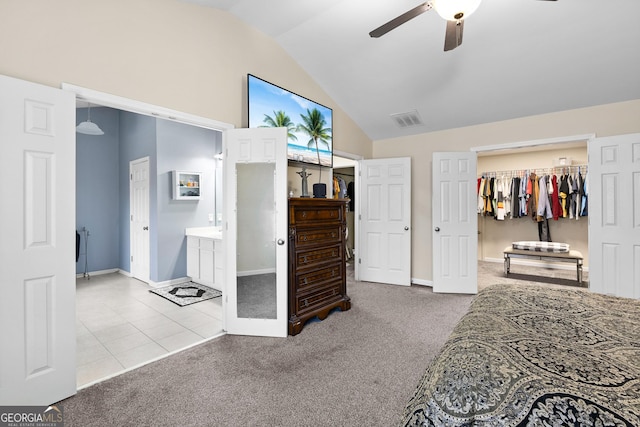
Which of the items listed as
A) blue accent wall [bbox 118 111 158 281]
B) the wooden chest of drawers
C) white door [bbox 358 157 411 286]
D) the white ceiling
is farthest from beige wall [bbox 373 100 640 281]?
blue accent wall [bbox 118 111 158 281]

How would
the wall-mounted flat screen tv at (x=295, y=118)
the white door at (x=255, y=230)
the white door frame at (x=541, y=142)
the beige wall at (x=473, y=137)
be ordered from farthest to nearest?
the white door frame at (x=541, y=142), the beige wall at (x=473, y=137), the wall-mounted flat screen tv at (x=295, y=118), the white door at (x=255, y=230)

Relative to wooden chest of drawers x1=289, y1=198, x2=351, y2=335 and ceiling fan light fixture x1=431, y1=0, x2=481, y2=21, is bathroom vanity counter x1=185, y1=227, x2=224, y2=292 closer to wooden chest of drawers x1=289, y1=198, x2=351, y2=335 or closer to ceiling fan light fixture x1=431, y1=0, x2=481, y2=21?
wooden chest of drawers x1=289, y1=198, x2=351, y2=335

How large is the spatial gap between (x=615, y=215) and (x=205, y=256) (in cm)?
541

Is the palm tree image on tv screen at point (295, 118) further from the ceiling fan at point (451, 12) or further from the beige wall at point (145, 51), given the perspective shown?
the ceiling fan at point (451, 12)

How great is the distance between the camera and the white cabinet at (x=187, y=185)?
4609 millimetres

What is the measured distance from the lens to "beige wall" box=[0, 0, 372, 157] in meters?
1.81

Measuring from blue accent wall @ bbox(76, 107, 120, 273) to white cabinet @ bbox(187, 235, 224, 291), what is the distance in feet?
6.40

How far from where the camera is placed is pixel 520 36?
2848 mm

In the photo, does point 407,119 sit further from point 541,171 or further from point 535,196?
point 541,171

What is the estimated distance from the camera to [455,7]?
1.66 metres

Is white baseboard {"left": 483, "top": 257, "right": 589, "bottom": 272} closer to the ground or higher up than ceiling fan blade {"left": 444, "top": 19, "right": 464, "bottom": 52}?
closer to the ground

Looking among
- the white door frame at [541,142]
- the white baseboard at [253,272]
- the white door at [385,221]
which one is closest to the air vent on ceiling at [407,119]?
the white door at [385,221]

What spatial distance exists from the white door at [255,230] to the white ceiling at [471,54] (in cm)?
135

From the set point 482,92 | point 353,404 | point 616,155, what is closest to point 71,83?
point 353,404
